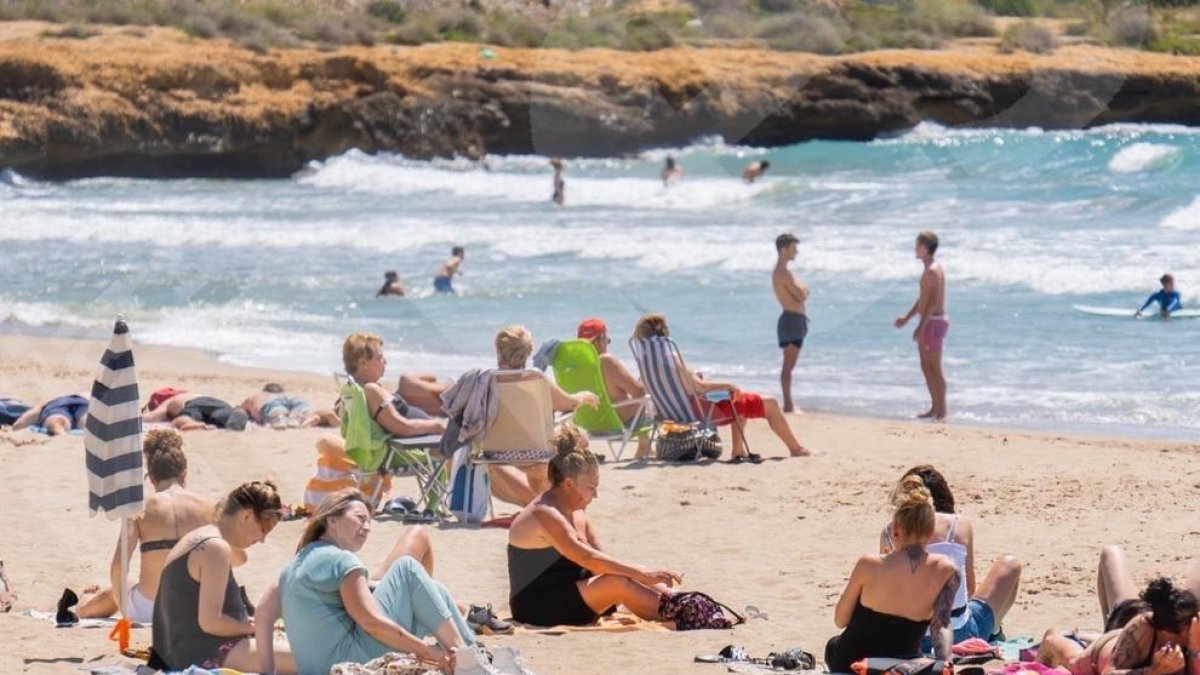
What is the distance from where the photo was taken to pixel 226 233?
2898 centimetres

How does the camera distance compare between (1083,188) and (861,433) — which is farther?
(1083,188)

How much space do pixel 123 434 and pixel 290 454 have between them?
4.70 meters

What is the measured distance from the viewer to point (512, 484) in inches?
368

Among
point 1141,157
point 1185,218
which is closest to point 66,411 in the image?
point 1185,218

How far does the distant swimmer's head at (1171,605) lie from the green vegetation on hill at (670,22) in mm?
46116

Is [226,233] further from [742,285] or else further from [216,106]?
[216,106]

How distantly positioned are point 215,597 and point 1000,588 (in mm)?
2697

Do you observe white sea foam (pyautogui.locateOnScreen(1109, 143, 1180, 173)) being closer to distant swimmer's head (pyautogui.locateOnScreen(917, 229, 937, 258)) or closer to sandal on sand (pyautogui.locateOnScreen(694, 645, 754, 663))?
distant swimmer's head (pyautogui.locateOnScreen(917, 229, 937, 258))

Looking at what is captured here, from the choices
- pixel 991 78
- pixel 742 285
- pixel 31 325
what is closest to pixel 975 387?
pixel 742 285

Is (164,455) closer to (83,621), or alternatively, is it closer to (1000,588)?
(83,621)

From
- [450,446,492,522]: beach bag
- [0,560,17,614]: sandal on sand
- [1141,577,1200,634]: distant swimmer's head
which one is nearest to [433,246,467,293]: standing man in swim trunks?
[450,446,492,522]: beach bag

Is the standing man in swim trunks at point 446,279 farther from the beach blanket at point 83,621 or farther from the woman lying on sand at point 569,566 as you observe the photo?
the woman lying on sand at point 569,566

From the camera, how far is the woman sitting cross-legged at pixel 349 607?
6.00m

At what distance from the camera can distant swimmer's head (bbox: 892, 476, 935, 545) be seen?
6109 mm
